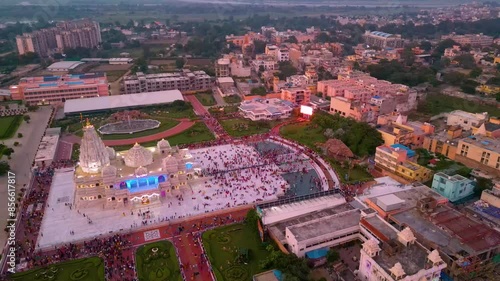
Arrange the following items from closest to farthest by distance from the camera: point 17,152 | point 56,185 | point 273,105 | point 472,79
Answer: point 56,185 < point 17,152 < point 273,105 < point 472,79

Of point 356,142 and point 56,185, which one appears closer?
point 56,185

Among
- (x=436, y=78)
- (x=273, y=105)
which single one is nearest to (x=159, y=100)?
(x=273, y=105)

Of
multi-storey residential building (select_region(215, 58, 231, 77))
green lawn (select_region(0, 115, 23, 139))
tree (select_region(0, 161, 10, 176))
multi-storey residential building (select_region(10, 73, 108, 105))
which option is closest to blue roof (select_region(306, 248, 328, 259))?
tree (select_region(0, 161, 10, 176))

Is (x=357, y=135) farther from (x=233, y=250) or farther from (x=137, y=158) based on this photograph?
(x=137, y=158)

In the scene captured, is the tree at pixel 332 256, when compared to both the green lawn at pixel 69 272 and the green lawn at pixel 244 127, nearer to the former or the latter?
the green lawn at pixel 69 272

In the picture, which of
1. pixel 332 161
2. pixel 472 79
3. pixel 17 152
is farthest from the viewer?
pixel 472 79

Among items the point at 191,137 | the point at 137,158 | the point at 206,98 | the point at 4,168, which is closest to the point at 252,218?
the point at 137,158

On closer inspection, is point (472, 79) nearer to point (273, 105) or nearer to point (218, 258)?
point (273, 105)
